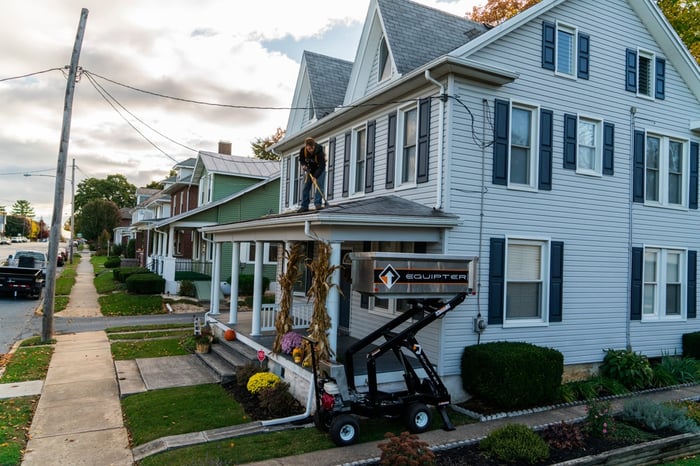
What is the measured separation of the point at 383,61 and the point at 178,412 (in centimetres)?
884

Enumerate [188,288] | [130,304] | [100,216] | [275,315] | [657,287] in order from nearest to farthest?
[657,287], [275,315], [130,304], [188,288], [100,216]

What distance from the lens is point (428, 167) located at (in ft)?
31.0

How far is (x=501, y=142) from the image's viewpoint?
9.63 meters

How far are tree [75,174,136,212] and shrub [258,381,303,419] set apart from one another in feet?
305

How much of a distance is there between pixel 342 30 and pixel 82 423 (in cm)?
1187

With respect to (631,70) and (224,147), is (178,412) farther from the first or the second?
(224,147)

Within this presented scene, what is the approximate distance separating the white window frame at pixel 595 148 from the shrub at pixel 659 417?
4.92 m

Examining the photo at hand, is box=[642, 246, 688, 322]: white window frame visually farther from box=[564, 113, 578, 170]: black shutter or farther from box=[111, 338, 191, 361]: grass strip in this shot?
box=[111, 338, 191, 361]: grass strip

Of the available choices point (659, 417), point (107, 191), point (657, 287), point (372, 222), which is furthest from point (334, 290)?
point (107, 191)

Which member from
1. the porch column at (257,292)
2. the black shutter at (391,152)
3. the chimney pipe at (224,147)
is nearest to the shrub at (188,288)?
the porch column at (257,292)

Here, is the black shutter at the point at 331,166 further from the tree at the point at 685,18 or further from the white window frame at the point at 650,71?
the tree at the point at 685,18

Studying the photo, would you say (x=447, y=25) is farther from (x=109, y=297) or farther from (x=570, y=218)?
(x=109, y=297)

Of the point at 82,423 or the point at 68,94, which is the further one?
the point at 68,94

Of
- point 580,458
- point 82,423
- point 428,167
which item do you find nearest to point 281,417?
point 82,423
